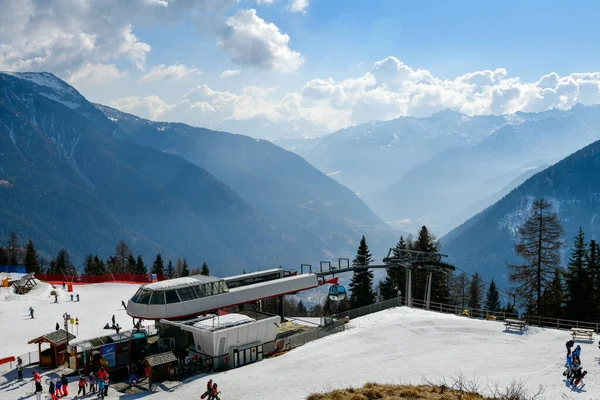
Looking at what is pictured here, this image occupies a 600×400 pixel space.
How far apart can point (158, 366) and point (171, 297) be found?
23.9ft

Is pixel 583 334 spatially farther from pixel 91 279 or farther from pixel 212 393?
pixel 91 279

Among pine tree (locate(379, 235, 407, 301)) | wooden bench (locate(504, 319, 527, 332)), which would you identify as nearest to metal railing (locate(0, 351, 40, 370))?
wooden bench (locate(504, 319, 527, 332))

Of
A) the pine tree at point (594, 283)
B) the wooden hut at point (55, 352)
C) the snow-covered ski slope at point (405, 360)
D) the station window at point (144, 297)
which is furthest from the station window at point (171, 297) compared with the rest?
the pine tree at point (594, 283)

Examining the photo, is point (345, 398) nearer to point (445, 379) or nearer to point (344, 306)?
point (445, 379)

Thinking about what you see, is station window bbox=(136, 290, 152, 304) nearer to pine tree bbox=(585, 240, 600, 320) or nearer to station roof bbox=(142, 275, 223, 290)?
station roof bbox=(142, 275, 223, 290)

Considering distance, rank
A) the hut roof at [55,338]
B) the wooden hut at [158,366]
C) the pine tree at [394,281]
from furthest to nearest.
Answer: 1. the pine tree at [394,281]
2. the hut roof at [55,338]
3. the wooden hut at [158,366]

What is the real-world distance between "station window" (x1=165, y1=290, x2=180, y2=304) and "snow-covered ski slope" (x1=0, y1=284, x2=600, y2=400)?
25.9 feet

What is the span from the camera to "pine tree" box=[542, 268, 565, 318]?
52.4 m

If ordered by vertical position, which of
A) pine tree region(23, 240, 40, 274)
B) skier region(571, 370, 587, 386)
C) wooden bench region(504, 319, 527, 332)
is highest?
skier region(571, 370, 587, 386)

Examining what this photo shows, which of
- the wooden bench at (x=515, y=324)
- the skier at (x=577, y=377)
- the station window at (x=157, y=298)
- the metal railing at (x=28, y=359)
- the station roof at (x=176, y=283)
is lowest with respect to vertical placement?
the metal railing at (x=28, y=359)

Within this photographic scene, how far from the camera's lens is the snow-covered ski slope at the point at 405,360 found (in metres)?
29.9

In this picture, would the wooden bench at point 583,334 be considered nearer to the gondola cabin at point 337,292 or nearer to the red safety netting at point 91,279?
the gondola cabin at point 337,292

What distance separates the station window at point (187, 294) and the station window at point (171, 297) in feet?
1.18

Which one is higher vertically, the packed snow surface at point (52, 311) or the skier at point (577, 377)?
the skier at point (577, 377)
